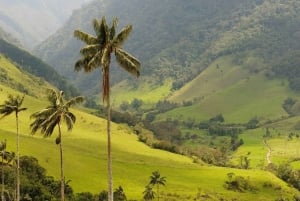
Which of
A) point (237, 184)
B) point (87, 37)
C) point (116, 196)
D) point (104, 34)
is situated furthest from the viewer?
point (237, 184)

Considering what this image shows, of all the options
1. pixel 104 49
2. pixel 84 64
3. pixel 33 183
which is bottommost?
pixel 33 183

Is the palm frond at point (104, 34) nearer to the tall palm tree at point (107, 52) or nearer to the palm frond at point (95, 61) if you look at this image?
the tall palm tree at point (107, 52)

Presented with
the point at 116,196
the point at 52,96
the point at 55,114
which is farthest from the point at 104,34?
the point at 116,196

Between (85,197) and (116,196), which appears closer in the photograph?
(85,197)

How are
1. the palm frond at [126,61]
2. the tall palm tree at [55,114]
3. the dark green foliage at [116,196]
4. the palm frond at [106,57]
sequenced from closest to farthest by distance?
the palm frond at [106,57], the palm frond at [126,61], the tall palm tree at [55,114], the dark green foliage at [116,196]

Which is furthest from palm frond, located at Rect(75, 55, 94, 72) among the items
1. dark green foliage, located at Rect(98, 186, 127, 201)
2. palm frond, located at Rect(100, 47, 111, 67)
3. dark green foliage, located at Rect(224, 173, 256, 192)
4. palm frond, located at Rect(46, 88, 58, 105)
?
dark green foliage, located at Rect(224, 173, 256, 192)

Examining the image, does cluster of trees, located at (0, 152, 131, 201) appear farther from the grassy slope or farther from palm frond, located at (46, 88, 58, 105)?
palm frond, located at (46, 88, 58, 105)

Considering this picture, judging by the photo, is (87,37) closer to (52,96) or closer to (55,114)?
(55,114)

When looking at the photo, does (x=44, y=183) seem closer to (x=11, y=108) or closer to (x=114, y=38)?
(x=11, y=108)

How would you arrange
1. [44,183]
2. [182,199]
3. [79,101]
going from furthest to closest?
[182,199] → [44,183] → [79,101]

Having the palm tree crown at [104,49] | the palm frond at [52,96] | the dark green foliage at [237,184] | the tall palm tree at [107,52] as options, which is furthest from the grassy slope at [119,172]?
the palm tree crown at [104,49]

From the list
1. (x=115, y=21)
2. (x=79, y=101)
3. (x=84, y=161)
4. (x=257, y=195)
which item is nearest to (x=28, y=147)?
(x=84, y=161)

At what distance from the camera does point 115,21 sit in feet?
168

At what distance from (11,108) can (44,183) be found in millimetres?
51387
